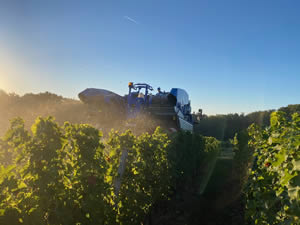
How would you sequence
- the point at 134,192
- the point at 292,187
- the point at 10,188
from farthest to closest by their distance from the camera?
the point at 134,192
the point at 10,188
the point at 292,187

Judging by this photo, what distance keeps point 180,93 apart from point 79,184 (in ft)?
32.5

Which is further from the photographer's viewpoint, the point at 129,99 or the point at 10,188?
the point at 129,99

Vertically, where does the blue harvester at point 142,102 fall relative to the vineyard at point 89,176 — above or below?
above

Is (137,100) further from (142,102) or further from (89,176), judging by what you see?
(89,176)

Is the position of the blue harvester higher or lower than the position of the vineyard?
higher

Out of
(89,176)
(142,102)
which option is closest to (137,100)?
(142,102)

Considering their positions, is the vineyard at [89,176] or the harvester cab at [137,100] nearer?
the vineyard at [89,176]

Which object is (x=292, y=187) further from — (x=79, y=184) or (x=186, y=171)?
(x=186, y=171)

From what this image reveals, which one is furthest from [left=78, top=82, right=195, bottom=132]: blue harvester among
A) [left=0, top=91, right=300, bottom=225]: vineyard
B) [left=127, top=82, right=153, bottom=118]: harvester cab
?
[left=0, top=91, right=300, bottom=225]: vineyard

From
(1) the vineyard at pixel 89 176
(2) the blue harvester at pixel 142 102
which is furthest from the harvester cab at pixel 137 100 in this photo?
(1) the vineyard at pixel 89 176

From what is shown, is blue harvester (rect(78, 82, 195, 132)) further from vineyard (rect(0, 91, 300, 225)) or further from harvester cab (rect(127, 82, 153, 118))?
vineyard (rect(0, 91, 300, 225))

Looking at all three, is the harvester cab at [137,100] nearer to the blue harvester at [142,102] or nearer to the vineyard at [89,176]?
the blue harvester at [142,102]

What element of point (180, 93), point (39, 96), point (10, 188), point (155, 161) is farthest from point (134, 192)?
point (39, 96)

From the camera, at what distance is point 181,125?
12.1 m
